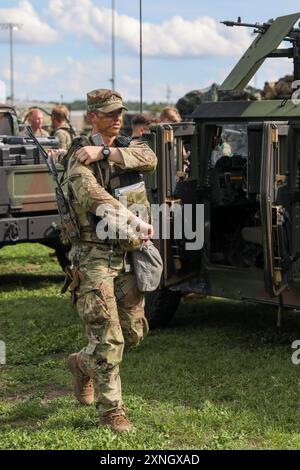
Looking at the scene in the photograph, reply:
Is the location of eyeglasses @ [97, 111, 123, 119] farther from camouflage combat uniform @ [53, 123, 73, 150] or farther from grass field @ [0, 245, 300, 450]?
camouflage combat uniform @ [53, 123, 73, 150]

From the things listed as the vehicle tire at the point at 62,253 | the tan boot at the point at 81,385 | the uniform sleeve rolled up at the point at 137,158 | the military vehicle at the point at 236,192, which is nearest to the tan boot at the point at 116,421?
the tan boot at the point at 81,385

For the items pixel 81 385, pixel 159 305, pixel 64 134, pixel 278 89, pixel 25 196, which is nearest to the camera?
pixel 81 385

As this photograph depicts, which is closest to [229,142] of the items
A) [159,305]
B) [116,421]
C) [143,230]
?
[159,305]

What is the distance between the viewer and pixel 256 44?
22.3ft

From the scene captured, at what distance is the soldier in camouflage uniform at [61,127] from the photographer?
10391 mm

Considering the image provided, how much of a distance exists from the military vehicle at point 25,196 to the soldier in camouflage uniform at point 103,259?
12.9ft

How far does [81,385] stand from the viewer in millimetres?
4789

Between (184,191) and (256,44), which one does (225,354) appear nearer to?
(184,191)

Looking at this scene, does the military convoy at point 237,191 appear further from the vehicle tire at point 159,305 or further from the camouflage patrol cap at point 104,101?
the camouflage patrol cap at point 104,101

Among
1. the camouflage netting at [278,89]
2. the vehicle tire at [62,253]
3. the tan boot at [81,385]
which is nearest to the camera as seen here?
the tan boot at [81,385]

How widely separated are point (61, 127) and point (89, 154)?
6.39 meters

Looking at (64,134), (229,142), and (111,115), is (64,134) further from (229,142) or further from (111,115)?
(111,115)
